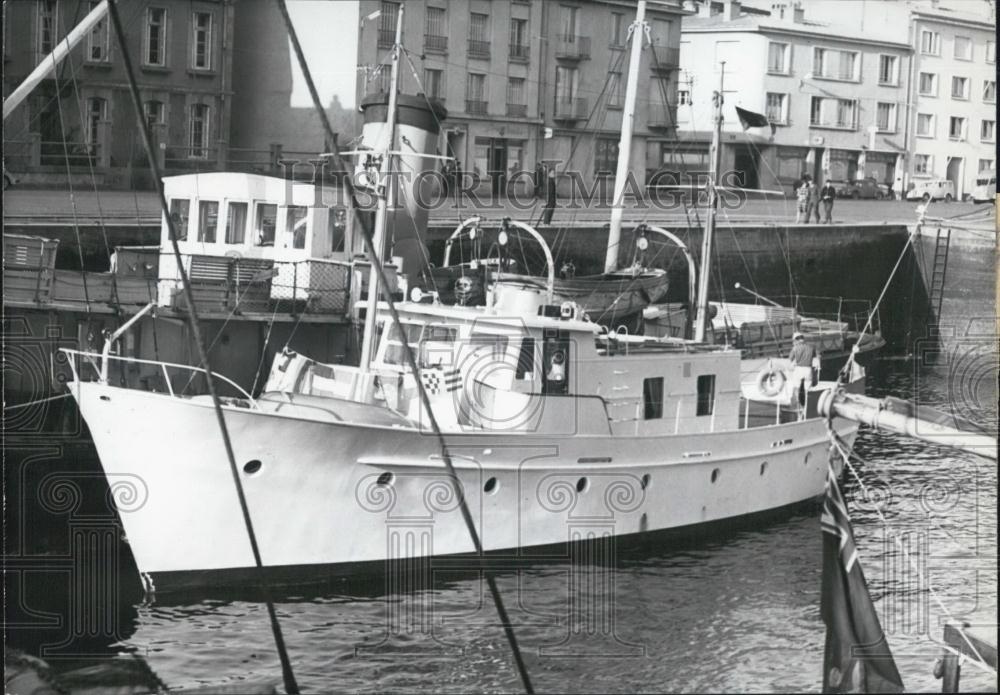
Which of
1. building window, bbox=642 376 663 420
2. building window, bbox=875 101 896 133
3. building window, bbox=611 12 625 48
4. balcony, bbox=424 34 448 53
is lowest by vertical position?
building window, bbox=642 376 663 420

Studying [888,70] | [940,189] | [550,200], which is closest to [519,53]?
[550,200]

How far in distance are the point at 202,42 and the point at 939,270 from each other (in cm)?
1254

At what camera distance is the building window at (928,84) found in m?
14.6

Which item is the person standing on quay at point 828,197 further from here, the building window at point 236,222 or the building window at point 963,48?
the building window at point 236,222

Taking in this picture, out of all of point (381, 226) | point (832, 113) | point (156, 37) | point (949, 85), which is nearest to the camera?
point (381, 226)

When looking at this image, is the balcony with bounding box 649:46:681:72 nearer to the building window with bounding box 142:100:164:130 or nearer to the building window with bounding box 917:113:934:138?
the building window with bounding box 142:100:164:130

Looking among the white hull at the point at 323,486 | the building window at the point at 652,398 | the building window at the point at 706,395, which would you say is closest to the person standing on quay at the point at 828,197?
the building window at the point at 706,395

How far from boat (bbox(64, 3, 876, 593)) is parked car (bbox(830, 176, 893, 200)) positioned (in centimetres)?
711

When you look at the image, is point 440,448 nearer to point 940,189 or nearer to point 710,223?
point 710,223

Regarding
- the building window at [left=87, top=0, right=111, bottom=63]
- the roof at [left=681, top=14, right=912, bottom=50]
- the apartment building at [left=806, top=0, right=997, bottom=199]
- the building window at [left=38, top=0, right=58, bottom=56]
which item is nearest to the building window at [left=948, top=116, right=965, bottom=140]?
the apartment building at [left=806, top=0, right=997, bottom=199]

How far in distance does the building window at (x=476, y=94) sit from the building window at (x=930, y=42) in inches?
356

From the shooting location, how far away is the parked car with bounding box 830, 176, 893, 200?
21344mm

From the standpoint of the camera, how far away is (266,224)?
59.0ft

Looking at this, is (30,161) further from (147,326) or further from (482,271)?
(482,271)
